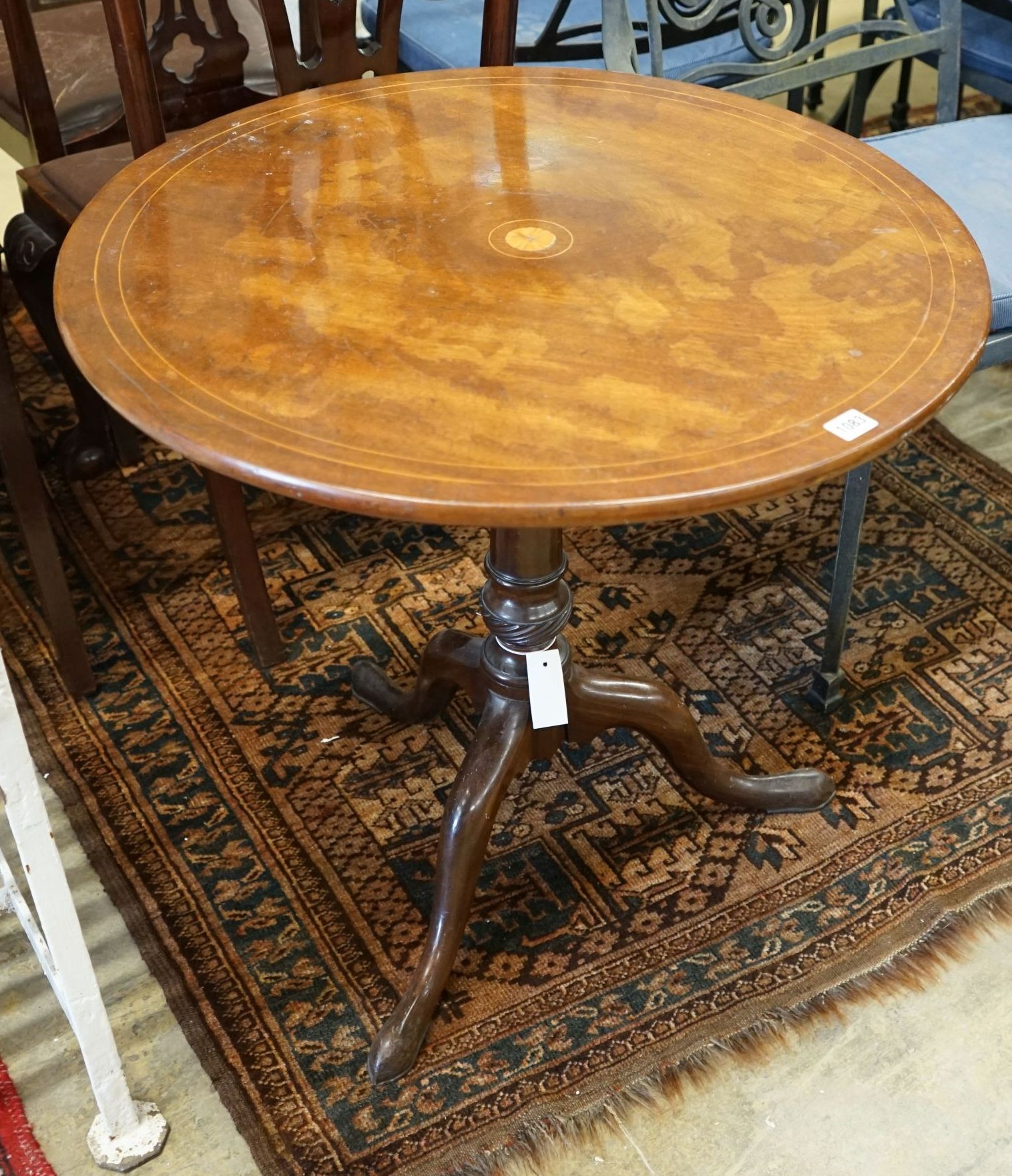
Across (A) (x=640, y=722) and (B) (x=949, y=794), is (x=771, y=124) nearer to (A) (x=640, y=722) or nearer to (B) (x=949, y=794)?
(A) (x=640, y=722)

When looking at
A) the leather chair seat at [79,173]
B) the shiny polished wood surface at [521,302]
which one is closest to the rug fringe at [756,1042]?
the shiny polished wood surface at [521,302]

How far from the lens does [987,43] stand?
7.13ft

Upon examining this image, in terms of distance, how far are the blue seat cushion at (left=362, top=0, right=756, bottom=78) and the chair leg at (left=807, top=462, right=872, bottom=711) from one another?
0.84m

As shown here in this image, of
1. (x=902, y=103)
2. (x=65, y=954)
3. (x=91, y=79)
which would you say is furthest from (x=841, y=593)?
(x=902, y=103)

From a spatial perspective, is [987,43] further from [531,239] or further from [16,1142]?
[16,1142]

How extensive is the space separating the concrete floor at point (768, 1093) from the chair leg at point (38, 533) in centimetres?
40

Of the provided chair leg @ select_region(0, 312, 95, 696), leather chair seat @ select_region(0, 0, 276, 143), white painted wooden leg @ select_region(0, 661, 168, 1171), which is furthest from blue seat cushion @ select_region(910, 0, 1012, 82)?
white painted wooden leg @ select_region(0, 661, 168, 1171)

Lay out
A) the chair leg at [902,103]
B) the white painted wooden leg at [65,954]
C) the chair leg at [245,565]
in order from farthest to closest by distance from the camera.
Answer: the chair leg at [902,103], the chair leg at [245,565], the white painted wooden leg at [65,954]

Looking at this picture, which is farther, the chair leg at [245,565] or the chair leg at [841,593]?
the chair leg at [245,565]

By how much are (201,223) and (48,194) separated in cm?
73

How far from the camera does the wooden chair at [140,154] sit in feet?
4.80

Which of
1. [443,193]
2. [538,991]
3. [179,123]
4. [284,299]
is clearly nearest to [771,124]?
[443,193]

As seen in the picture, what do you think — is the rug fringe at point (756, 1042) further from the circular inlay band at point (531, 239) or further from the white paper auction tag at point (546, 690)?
the circular inlay band at point (531, 239)

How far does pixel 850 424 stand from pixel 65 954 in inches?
31.7
